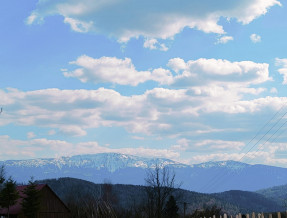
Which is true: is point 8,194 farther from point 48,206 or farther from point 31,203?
point 48,206

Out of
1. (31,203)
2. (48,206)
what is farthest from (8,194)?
(48,206)

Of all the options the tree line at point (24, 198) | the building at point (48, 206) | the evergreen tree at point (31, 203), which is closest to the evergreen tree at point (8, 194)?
the tree line at point (24, 198)

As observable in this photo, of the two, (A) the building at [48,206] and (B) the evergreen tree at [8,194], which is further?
(A) the building at [48,206]

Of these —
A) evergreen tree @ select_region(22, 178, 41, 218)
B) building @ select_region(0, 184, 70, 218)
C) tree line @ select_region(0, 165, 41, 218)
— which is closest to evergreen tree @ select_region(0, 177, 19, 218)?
tree line @ select_region(0, 165, 41, 218)

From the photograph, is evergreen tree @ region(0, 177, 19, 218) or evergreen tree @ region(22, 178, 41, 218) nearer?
evergreen tree @ region(0, 177, 19, 218)

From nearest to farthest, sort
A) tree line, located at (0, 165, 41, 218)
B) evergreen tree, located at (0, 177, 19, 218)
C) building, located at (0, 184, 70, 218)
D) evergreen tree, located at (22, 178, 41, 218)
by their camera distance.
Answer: evergreen tree, located at (0, 177, 19, 218), tree line, located at (0, 165, 41, 218), evergreen tree, located at (22, 178, 41, 218), building, located at (0, 184, 70, 218)

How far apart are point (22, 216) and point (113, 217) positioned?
5153 centimetres

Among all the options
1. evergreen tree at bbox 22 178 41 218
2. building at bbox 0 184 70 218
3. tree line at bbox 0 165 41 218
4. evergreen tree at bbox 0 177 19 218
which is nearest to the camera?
evergreen tree at bbox 0 177 19 218

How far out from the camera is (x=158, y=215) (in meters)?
21.1

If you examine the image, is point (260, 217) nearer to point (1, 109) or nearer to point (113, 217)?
point (113, 217)

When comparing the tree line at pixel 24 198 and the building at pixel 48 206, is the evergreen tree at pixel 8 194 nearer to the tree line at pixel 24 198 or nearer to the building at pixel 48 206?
the tree line at pixel 24 198

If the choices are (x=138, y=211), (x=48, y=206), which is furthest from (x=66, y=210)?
(x=138, y=211)

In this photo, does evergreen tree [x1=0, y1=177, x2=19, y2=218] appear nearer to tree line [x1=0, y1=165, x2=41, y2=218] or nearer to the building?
tree line [x1=0, y1=165, x2=41, y2=218]

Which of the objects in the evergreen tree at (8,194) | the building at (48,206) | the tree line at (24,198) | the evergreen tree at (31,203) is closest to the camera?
the evergreen tree at (8,194)
